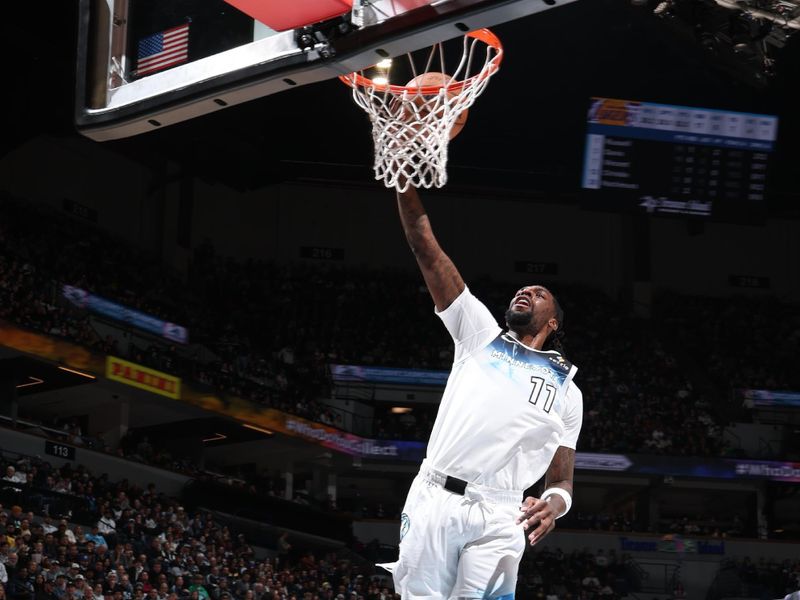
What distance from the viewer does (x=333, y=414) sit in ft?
98.1

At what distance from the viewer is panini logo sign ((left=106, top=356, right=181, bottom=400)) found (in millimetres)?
23703

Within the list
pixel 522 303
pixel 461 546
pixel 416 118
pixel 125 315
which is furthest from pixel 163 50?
pixel 125 315

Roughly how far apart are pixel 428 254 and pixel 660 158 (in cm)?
1293

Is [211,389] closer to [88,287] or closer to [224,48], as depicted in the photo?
[88,287]

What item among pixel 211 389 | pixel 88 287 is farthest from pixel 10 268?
pixel 211 389

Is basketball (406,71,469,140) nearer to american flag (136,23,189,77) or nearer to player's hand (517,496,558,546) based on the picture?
american flag (136,23,189,77)

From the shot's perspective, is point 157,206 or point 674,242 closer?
point 157,206

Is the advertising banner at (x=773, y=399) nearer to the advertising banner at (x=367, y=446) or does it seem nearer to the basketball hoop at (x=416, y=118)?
the advertising banner at (x=367, y=446)

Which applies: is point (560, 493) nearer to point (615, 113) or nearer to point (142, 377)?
point (615, 113)

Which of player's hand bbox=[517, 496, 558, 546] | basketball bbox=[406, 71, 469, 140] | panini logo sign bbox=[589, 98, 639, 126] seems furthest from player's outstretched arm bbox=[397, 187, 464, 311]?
panini logo sign bbox=[589, 98, 639, 126]

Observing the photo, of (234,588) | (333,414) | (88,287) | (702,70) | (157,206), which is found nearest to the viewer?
(234,588)

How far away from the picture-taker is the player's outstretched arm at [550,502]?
4781mm

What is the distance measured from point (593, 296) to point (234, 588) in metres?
18.7

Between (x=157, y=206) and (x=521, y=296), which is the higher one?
(x=157, y=206)
